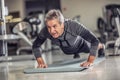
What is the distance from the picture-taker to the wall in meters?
9.44

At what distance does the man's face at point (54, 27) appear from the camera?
2.78 metres

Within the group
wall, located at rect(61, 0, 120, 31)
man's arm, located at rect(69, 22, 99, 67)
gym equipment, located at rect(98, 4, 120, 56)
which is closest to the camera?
man's arm, located at rect(69, 22, 99, 67)

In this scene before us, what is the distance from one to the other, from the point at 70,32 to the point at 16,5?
692 centimetres

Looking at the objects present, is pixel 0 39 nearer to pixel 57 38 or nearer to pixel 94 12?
pixel 57 38

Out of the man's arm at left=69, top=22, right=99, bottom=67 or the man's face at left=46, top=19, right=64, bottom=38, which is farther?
the man's arm at left=69, top=22, right=99, bottom=67

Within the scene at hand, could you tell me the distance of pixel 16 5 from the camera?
9734 mm

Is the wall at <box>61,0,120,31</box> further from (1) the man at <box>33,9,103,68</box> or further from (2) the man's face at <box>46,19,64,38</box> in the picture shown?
(2) the man's face at <box>46,19,64,38</box>

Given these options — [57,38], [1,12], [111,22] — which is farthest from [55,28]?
[111,22]

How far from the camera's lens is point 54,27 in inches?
110

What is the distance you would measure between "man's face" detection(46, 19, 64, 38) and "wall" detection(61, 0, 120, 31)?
6643 mm

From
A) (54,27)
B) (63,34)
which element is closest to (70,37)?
(63,34)

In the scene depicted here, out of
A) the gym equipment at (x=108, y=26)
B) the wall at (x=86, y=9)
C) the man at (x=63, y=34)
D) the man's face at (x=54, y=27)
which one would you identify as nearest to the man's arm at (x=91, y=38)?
the man at (x=63, y=34)

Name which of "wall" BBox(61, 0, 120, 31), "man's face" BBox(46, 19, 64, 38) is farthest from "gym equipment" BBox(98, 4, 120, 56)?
"man's face" BBox(46, 19, 64, 38)

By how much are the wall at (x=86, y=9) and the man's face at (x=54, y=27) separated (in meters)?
6.64
